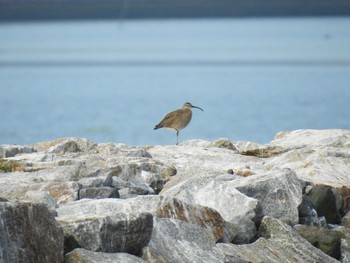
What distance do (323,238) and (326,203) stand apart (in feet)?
2.92

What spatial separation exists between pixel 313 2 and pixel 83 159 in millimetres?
138971

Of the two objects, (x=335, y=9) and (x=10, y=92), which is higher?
(x=335, y=9)

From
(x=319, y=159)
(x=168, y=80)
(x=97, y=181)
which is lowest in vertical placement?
(x=168, y=80)

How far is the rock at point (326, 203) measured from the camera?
35.1ft

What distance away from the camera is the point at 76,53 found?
126062 millimetres

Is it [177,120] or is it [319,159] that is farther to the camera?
[177,120]

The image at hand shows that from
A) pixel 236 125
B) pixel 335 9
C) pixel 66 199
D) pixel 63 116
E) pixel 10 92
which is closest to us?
pixel 66 199

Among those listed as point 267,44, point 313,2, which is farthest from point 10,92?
point 313,2

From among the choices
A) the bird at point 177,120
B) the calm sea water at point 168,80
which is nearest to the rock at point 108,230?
the bird at point 177,120

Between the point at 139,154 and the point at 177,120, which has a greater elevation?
the point at 177,120

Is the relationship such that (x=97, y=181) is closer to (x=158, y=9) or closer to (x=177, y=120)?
(x=177, y=120)

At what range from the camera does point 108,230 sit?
8328 millimetres

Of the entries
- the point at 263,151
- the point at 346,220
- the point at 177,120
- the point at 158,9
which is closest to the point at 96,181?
the point at 346,220

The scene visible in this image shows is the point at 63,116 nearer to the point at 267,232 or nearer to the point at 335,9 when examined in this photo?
the point at 267,232
